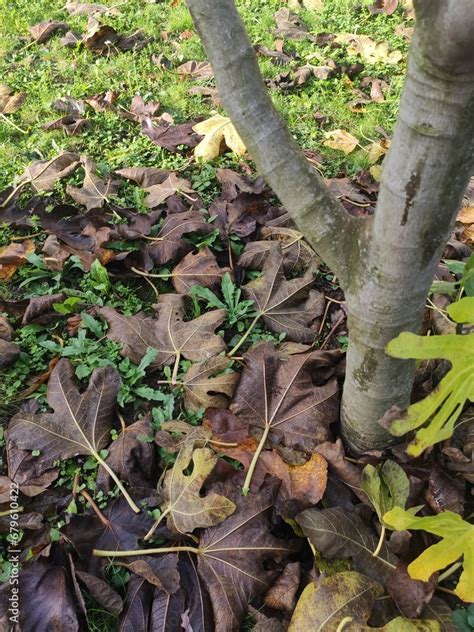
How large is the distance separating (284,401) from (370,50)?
2.86m

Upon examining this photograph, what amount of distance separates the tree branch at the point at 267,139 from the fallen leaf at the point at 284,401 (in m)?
0.43

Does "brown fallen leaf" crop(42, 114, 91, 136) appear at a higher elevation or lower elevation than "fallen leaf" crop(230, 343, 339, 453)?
higher

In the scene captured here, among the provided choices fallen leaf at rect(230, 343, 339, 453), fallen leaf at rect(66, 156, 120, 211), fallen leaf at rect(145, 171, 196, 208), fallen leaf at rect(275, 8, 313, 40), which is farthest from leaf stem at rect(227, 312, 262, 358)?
fallen leaf at rect(275, 8, 313, 40)

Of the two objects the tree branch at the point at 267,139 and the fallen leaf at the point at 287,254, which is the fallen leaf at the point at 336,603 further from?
the fallen leaf at the point at 287,254

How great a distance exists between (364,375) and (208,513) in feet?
1.72

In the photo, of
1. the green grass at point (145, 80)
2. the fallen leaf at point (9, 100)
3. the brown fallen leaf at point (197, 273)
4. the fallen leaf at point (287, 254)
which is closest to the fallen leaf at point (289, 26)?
the green grass at point (145, 80)

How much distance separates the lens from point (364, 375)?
1425mm

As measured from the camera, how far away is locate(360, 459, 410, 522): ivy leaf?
1380mm

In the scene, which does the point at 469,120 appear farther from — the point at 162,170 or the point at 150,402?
the point at 162,170

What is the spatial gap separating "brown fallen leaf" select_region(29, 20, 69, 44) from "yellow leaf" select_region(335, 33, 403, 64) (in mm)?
1867

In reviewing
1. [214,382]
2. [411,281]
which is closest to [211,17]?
[411,281]

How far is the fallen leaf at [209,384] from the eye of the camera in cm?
167

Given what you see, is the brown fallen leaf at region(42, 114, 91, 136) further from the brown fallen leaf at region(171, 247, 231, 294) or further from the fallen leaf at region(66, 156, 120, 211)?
the brown fallen leaf at region(171, 247, 231, 294)

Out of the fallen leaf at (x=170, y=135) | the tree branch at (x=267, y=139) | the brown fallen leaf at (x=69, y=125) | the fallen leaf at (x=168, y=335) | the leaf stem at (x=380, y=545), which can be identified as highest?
the tree branch at (x=267, y=139)
